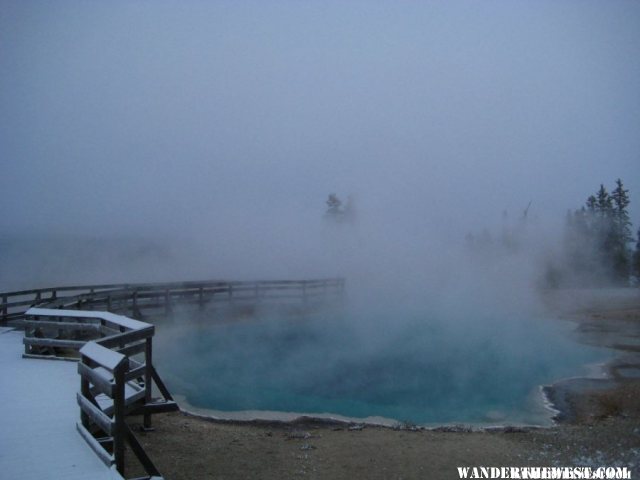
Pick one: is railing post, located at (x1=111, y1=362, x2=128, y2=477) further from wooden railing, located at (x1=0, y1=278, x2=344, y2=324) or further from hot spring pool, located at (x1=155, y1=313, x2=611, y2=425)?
wooden railing, located at (x1=0, y1=278, x2=344, y2=324)

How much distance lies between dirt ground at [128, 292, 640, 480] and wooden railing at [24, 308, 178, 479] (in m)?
0.61

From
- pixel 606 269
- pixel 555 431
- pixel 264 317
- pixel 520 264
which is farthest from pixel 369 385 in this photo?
pixel 606 269

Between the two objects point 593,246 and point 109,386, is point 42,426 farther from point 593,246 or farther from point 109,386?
point 593,246

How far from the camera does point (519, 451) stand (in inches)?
297

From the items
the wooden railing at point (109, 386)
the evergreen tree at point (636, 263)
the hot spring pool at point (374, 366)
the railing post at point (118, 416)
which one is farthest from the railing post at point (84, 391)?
the evergreen tree at point (636, 263)

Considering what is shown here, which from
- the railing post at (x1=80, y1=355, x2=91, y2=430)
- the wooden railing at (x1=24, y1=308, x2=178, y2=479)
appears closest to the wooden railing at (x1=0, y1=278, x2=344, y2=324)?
the wooden railing at (x1=24, y1=308, x2=178, y2=479)

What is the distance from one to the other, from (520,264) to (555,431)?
32896mm

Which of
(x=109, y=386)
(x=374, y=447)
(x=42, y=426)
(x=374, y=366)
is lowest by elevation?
(x=374, y=366)

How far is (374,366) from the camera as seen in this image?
46.6ft

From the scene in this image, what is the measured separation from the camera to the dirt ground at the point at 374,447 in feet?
21.8

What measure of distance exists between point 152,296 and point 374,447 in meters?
12.3

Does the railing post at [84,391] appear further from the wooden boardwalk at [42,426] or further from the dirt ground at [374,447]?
the dirt ground at [374,447]

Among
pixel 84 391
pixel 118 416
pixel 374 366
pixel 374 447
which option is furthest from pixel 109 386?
pixel 374 366

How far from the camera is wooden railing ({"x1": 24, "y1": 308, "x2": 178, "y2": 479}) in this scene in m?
4.84
